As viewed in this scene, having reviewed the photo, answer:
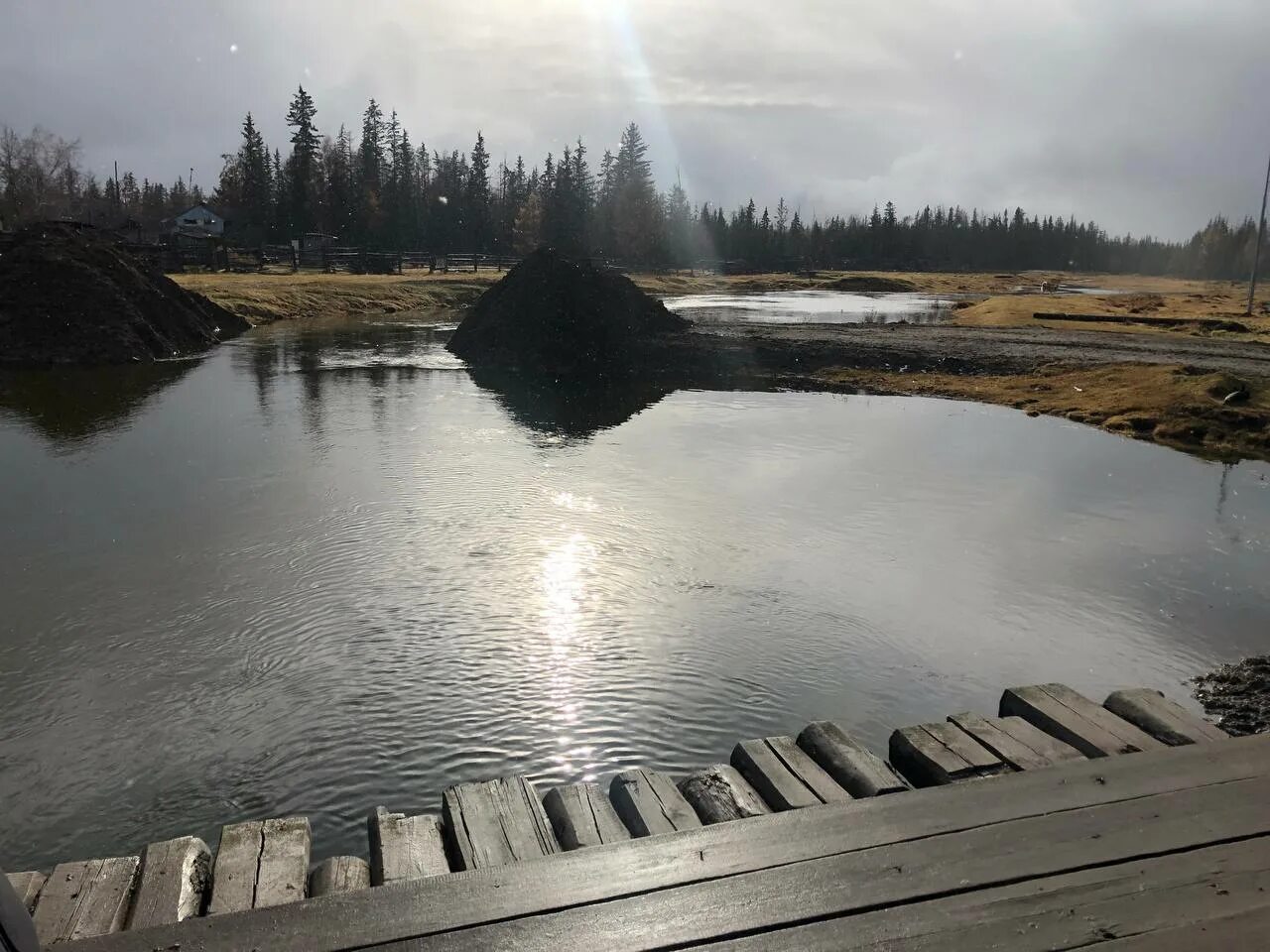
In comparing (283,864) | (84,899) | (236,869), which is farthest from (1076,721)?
(84,899)

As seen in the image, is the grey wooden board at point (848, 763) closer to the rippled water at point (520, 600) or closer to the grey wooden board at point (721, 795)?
the grey wooden board at point (721, 795)

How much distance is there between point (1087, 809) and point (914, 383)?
771 inches

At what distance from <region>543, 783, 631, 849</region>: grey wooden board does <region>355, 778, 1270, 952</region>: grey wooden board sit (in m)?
0.52

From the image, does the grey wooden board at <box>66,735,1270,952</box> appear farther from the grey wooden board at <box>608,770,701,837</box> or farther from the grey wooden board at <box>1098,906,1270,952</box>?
the grey wooden board at <box>1098,906,1270,952</box>

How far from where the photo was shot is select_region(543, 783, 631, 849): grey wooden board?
11.2 ft

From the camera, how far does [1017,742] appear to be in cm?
419

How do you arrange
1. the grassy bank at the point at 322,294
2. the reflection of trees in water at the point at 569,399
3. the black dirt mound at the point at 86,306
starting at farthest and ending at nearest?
the grassy bank at the point at 322,294 → the black dirt mound at the point at 86,306 → the reflection of trees in water at the point at 569,399

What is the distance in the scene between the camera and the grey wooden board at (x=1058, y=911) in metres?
2.67

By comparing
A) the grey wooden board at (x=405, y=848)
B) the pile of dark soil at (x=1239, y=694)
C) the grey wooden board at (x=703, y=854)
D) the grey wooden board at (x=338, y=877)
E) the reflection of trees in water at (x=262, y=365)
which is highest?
the reflection of trees in water at (x=262, y=365)

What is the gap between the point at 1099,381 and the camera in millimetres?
21297

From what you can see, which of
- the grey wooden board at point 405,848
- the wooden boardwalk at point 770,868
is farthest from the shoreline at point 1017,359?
the grey wooden board at point 405,848

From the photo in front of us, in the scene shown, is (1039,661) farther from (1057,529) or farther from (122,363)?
(122,363)

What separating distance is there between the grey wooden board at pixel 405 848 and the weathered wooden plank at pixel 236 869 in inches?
16.5

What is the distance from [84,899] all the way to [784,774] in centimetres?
265
